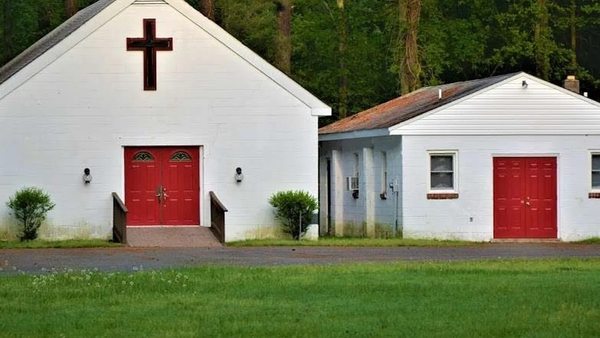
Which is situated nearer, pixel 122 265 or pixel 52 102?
pixel 122 265

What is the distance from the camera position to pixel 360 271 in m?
25.9

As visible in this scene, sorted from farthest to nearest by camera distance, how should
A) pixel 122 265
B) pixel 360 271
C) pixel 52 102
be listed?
pixel 52 102 → pixel 122 265 → pixel 360 271

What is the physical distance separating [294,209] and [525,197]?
20.7 ft

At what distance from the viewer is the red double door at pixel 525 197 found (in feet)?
137

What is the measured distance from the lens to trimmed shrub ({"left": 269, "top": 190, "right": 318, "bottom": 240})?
40594 millimetres

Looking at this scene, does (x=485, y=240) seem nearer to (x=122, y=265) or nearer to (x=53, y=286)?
(x=122, y=265)

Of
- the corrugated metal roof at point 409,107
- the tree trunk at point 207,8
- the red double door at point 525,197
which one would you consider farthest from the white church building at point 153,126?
the tree trunk at point 207,8

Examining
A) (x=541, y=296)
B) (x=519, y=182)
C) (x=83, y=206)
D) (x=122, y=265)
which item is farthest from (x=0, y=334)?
(x=519, y=182)

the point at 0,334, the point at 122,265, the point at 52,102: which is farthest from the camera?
the point at 52,102

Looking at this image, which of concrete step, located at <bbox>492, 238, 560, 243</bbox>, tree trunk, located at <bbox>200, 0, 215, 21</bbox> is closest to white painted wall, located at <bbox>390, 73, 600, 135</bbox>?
concrete step, located at <bbox>492, 238, 560, 243</bbox>

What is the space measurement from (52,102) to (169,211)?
4.23 meters

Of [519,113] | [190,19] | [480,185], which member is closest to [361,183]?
[480,185]

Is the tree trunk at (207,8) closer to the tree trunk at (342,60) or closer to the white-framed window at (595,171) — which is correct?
the tree trunk at (342,60)

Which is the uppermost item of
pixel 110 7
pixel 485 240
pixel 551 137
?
pixel 110 7
